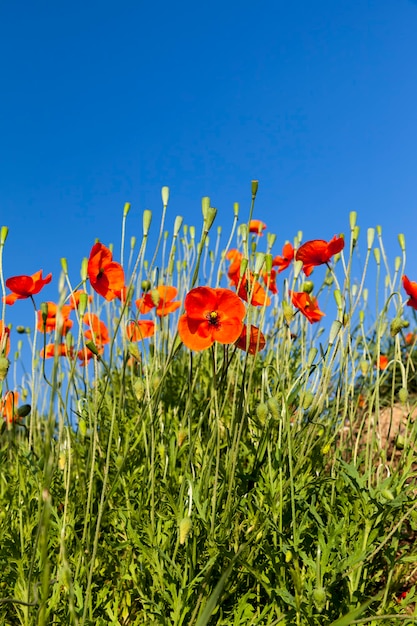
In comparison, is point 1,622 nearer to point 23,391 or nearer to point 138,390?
point 138,390

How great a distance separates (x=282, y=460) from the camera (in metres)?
1.94

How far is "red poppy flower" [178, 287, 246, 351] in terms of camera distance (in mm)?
1686

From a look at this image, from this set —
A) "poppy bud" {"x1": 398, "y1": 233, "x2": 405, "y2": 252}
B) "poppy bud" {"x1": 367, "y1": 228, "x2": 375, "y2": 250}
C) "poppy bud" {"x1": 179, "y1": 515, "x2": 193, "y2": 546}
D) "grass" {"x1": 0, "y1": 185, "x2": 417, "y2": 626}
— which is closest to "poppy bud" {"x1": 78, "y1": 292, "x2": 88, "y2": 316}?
"grass" {"x1": 0, "y1": 185, "x2": 417, "y2": 626}

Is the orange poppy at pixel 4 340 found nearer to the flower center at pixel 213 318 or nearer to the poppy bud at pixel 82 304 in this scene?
the poppy bud at pixel 82 304

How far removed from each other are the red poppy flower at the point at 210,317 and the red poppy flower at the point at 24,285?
2.57 ft

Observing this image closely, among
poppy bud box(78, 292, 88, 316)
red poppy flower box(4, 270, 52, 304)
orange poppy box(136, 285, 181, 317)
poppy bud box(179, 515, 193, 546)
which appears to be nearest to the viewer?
poppy bud box(179, 515, 193, 546)

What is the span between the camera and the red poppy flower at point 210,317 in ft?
5.53

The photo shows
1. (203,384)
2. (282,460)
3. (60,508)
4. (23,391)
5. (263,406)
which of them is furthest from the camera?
(23,391)

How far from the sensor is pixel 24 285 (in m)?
2.25

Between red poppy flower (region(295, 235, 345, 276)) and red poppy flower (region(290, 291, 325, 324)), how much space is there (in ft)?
0.40

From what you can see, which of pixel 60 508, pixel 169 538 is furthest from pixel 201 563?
pixel 60 508

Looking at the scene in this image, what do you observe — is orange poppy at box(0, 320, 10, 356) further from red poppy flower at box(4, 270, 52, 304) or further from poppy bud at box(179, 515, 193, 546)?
poppy bud at box(179, 515, 193, 546)

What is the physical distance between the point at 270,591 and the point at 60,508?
100 cm

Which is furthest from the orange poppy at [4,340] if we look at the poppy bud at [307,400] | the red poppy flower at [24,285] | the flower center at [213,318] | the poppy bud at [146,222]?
the poppy bud at [307,400]
